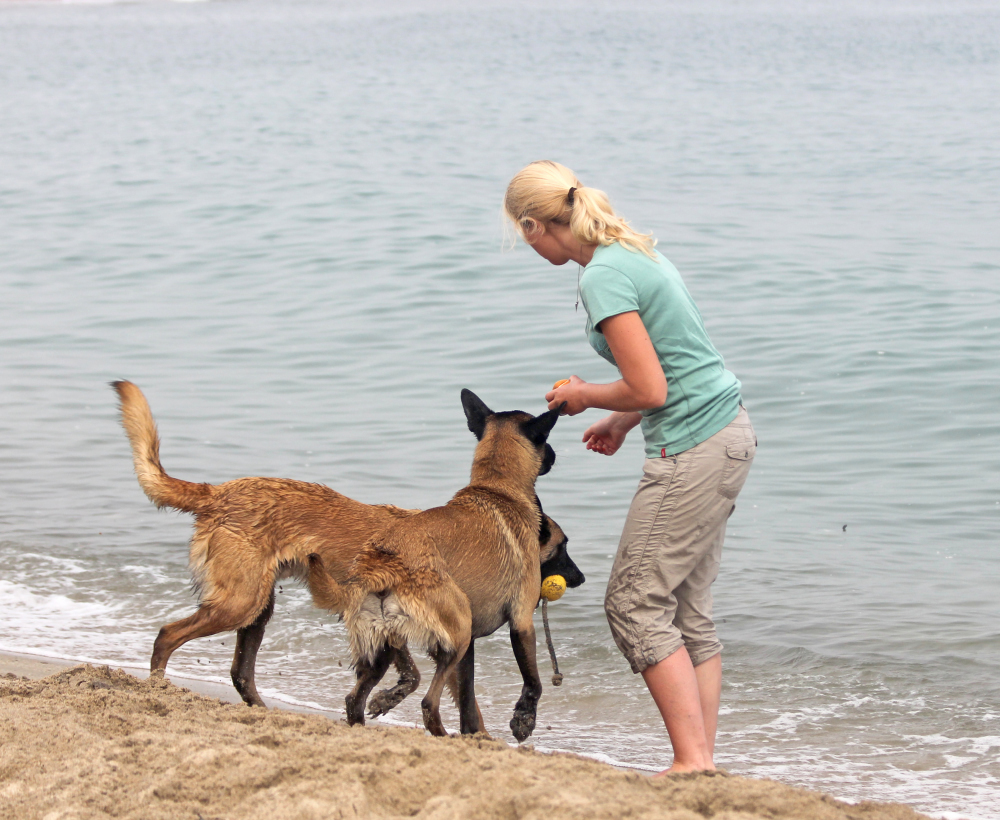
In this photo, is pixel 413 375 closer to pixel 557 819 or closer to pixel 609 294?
pixel 609 294

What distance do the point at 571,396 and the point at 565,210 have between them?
2.03 ft

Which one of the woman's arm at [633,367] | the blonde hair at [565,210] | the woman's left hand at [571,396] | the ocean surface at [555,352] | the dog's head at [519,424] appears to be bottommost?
the ocean surface at [555,352]

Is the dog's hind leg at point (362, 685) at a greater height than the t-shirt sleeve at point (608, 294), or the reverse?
the t-shirt sleeve at point (608, 294)

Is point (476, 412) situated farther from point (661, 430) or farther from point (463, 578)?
point (661, 430)

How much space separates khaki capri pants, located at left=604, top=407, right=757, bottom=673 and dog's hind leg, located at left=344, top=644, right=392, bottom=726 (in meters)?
0.88

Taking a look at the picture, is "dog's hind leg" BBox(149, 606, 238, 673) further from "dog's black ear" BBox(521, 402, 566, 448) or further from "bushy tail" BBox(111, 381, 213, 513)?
"dog's black ear" BBox(521, 402, 566, 448)

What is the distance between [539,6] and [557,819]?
67972 mm

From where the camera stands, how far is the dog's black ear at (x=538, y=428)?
4.32m

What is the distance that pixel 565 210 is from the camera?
3.77 meters

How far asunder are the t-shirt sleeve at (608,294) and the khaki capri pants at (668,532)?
559 millimetres

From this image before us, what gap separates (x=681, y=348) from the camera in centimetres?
381

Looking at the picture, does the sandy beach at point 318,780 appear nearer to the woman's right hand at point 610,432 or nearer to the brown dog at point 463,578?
the brown dog at point 463,578

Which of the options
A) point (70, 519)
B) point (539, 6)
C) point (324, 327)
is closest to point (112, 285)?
point (324, 327)

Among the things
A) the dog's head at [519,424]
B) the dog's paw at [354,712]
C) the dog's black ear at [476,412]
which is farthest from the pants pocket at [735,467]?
the dog's paw at [354,712]
